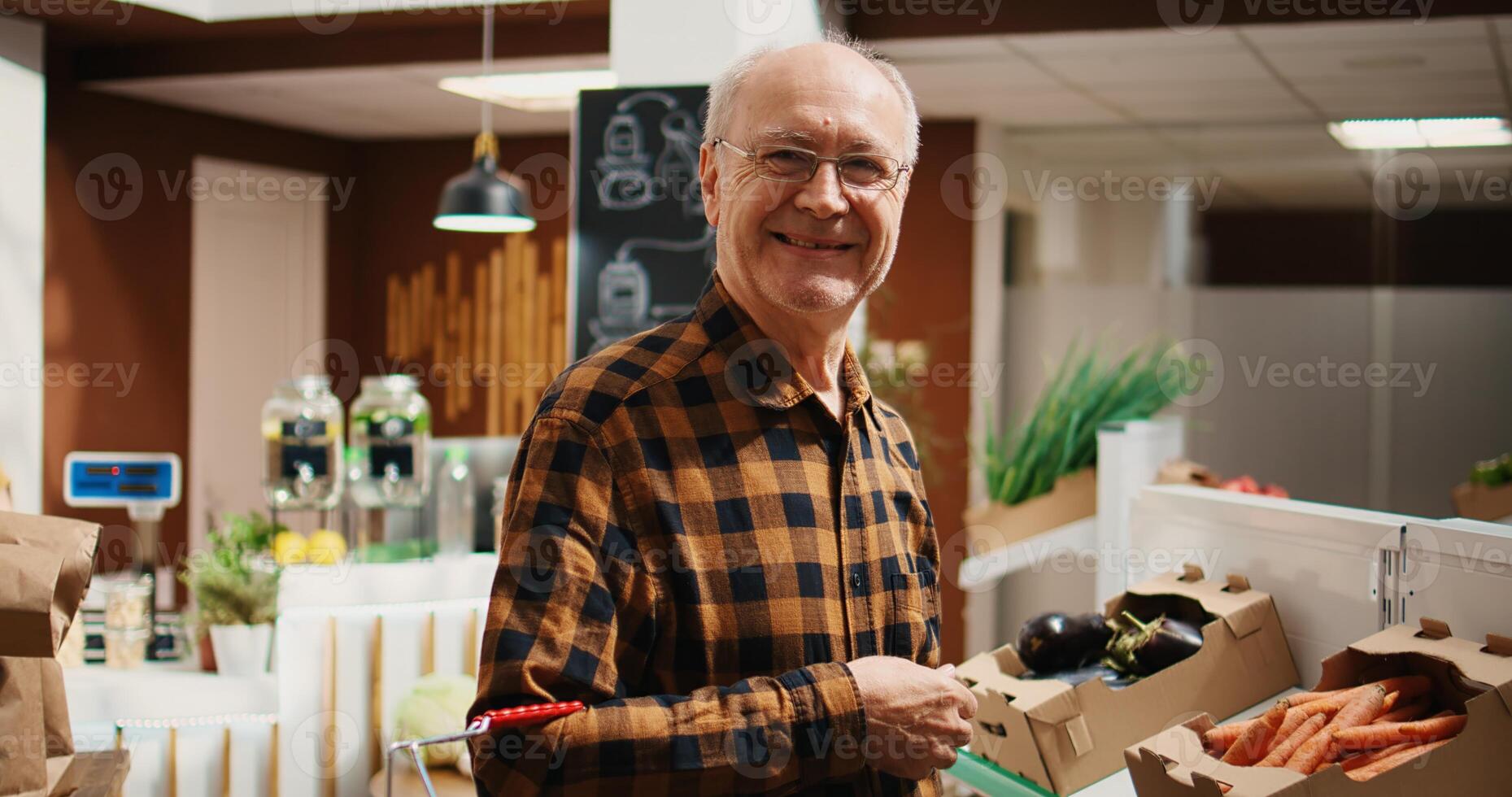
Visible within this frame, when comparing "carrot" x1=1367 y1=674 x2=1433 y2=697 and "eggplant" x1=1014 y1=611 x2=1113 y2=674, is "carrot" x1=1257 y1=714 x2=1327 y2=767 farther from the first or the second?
"eggplant" x1=1014 y1=611 x2=1113 y2=674

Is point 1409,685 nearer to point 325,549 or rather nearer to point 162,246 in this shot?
point 325,549

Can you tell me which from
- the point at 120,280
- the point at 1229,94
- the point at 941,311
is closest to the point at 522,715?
the point at 1229,94

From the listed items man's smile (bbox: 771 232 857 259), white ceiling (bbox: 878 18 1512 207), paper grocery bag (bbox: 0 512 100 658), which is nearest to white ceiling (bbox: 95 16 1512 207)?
white ceiling (bbox: 878 18 1512 207)

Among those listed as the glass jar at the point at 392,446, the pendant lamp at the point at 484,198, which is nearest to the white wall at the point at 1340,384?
the pendant lamp at the point at 484,198

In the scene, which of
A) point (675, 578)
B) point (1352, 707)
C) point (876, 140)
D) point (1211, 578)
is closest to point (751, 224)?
point (876, 140)

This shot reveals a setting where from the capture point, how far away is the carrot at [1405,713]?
1.50 meters

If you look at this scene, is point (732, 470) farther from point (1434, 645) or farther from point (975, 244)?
point (975, 244)

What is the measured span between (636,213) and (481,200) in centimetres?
68

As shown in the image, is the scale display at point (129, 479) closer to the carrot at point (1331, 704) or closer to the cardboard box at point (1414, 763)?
the cardboard box at point (1414, 763)

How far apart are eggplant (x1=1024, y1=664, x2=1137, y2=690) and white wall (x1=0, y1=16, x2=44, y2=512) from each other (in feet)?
13.1

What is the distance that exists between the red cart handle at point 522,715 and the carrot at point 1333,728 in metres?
0.87

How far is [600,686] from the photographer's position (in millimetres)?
1038

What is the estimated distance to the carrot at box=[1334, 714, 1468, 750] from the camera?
143cm

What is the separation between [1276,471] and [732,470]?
4.62 m
